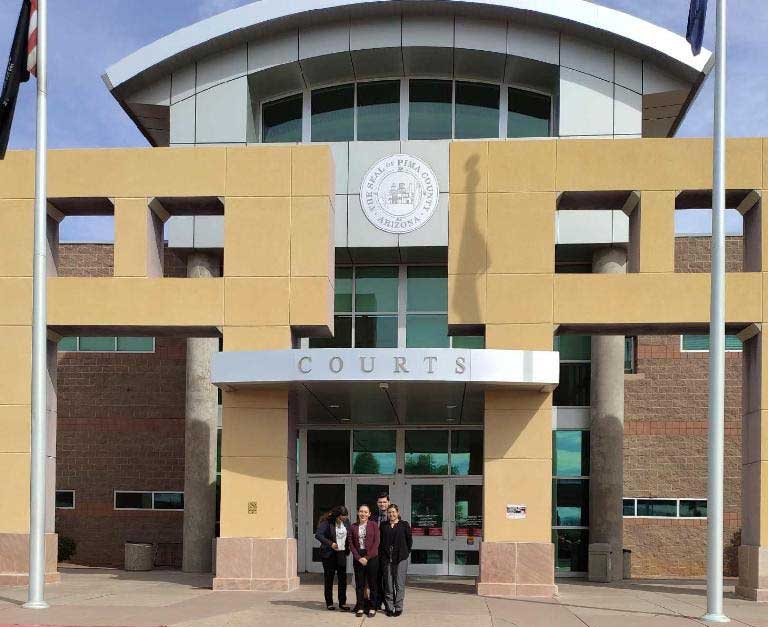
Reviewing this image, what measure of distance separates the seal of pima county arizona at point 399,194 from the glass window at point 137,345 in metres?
8.21

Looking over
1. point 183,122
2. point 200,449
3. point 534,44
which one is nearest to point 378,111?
point 534,44

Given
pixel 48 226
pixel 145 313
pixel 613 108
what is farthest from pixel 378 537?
pixel 613 108

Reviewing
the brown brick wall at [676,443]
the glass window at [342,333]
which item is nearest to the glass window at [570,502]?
the brown brick wall at [676,443]

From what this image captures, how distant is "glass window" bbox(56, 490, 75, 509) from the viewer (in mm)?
28781

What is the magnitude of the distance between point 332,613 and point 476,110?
14.6m

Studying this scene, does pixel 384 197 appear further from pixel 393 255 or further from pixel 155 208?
pixel 155 208

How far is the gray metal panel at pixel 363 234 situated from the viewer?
24.4 m

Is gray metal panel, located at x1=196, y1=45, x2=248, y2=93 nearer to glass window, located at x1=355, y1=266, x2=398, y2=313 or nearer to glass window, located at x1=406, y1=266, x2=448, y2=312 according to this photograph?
glass window, located at x1=355, y1=266, x2=398, y2=313

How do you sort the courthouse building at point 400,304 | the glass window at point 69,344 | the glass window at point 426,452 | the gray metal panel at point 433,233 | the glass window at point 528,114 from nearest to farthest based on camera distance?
1. the courthouse building at point 400,304
2. the gray metal panel at point 433,233
3. the glass window at point 426,452
4. the glass window at point 528,114
5. the glass window at point 69,344

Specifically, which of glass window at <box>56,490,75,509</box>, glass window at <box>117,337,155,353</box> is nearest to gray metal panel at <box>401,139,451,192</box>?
Result: glass window at <box>117,337,155,353</box>

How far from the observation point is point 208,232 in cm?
2531

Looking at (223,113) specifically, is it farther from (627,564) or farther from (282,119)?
(627,564)

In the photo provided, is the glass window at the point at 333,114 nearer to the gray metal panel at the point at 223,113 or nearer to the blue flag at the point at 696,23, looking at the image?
the gray metal panel at the point at 223,113

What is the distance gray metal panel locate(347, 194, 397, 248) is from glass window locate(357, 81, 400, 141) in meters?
2.54
